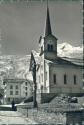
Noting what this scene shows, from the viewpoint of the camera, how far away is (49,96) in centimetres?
4447

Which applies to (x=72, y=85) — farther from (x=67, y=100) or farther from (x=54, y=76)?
(x=67, y=100)

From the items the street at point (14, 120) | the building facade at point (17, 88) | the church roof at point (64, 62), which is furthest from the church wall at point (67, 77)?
the building facade at point (17, 88)

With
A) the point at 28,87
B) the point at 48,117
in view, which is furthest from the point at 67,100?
the point at 28,87

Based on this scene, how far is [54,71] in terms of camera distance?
167ft

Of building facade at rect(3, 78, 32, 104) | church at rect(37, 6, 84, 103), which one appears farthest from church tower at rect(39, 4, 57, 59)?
building facade at rect(3, 78, 32, 104)

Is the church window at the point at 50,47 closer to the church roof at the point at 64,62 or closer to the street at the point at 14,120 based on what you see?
the church roof at the point at 64,62

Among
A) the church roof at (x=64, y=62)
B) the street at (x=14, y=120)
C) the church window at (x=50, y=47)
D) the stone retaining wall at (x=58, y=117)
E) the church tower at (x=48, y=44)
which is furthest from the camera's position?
the church window at (x=50, y=47)

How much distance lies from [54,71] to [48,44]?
4546mm

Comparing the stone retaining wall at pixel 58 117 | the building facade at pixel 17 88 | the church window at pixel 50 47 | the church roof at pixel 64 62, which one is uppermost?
the church window at pixel 50 47

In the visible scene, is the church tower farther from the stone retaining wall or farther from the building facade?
the stone retaining wall

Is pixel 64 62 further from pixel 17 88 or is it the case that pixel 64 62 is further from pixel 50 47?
pixel 17 88

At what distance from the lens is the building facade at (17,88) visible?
2793 inches

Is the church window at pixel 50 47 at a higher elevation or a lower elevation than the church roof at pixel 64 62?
higher

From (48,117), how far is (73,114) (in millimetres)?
2885
